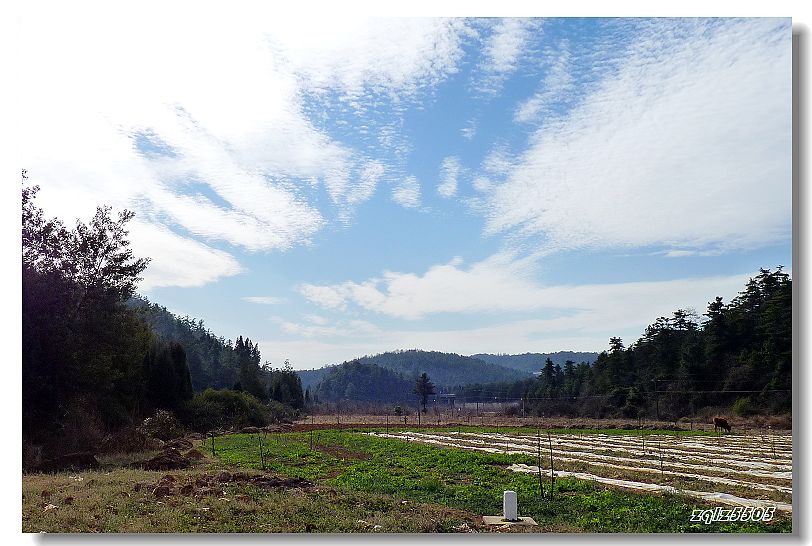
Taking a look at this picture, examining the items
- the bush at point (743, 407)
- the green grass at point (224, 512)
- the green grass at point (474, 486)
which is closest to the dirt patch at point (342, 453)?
the green grass at point (474, 486)

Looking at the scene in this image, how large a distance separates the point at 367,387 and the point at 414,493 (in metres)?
19.7

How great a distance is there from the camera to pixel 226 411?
1104 inches

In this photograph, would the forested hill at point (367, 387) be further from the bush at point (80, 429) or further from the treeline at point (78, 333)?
the bush at point (80, 429)

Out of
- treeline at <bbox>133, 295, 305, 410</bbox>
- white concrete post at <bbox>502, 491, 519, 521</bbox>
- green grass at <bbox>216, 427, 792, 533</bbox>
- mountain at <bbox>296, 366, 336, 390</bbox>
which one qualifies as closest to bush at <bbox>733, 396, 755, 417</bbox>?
green grass at <bbox>216, 427, 792, 533</bbox>

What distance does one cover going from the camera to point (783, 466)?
1352 centimetres

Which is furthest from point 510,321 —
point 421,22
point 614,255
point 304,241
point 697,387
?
point 697,387

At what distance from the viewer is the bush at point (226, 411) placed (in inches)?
1016

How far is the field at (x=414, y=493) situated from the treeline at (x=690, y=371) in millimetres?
2085

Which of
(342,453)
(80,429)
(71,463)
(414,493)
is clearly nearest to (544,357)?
(342,453)

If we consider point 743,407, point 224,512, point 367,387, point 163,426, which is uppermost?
point 367,387

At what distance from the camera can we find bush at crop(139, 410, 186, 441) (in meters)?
20.1

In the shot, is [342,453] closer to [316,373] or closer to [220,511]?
[316,373]

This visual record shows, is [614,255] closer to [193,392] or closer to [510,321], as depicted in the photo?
[510,321]

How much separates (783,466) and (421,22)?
11.7 meters
